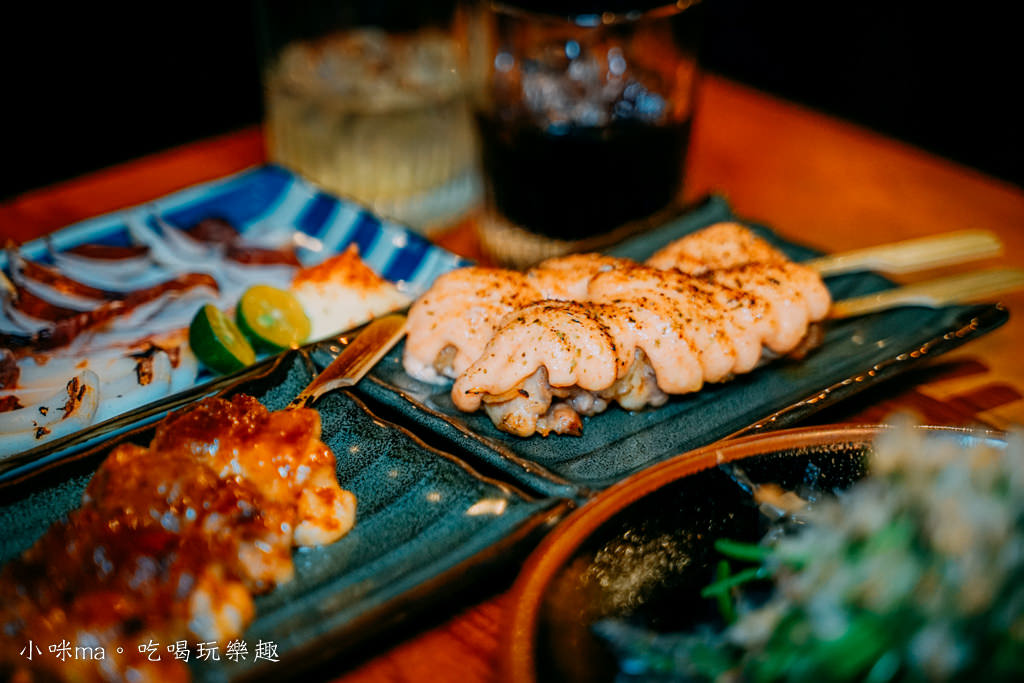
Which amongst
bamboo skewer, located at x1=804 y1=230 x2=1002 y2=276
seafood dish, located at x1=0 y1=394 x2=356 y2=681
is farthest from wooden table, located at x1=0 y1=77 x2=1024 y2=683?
seafood dish, located at x1=0 y1=394 x2=356 y2=681

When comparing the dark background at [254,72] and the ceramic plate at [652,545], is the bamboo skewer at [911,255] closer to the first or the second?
the ceramic plate at [652,545]

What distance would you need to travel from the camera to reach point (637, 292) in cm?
202

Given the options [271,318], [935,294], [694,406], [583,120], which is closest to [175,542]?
[271,318]

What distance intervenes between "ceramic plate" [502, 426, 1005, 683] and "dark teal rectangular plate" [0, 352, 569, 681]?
0.23 metres

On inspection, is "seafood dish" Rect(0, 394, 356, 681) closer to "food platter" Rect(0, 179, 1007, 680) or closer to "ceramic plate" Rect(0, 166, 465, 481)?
"food platter" Rect(0, 179, 1007, 680)

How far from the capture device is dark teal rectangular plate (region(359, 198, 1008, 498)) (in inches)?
71.0

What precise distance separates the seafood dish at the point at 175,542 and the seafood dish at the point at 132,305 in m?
0.39

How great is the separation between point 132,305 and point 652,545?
1.68 meters

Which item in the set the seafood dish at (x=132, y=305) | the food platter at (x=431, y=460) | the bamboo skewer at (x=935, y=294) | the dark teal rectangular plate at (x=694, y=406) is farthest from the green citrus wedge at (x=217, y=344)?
the bamboo skewer at (x=935, y=294)

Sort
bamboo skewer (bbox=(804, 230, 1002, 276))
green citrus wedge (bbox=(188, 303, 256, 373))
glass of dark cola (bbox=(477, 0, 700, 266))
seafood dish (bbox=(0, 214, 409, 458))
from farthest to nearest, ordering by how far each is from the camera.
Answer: glass of dark cola (bbox=(477, 0, 700, 266))
bamboo skewer (bbox=(804, 230, 1002, 276))
green citrus wedge (bbox=(188, 303, 256, 373))
seafood dish (bbox=(0, 214, 409, 458))

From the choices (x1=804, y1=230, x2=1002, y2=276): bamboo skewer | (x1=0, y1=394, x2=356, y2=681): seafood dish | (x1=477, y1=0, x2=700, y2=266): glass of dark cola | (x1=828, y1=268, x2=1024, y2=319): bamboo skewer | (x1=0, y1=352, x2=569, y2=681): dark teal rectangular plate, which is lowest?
(x1=0, y1=352, x2=569, y2=681): dark teal rectangular plate

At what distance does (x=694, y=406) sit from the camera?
2.04 meters

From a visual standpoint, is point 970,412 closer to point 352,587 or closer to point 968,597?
point 968,597

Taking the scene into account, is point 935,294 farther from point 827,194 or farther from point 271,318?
point 271,318
